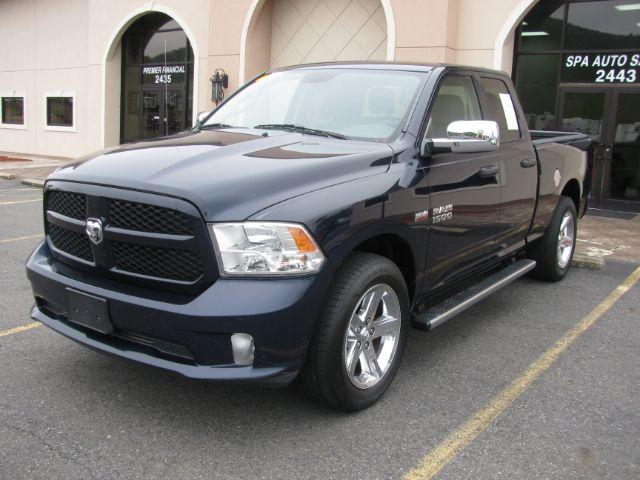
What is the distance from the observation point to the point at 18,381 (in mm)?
3684

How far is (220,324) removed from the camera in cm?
279

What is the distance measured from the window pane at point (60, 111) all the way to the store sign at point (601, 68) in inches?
653

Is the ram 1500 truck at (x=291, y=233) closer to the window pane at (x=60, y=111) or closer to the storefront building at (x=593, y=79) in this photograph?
the storefront building at (x=593, y=79)

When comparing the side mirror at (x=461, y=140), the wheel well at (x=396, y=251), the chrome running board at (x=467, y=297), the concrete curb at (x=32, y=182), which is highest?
the side mirror at (x=461, y=140)

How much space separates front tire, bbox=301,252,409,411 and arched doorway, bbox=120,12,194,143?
16069 mm

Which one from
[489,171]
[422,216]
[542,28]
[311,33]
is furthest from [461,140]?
[311,33]

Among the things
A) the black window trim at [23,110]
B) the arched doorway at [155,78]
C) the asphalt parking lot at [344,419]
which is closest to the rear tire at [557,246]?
the asphalt parking lot at [344,419]

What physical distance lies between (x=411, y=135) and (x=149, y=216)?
5.48ft

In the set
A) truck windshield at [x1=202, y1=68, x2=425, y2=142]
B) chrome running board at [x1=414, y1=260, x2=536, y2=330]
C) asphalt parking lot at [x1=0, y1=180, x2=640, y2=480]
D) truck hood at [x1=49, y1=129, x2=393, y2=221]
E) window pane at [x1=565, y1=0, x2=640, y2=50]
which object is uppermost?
window pane at [x1=565, y1=0, x2=640, y2=50]

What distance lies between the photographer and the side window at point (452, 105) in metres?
4.12

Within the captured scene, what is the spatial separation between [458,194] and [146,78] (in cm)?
1791

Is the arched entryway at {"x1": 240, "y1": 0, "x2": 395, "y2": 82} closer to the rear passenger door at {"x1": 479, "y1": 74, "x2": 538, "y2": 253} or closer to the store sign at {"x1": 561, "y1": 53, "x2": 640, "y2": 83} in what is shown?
the store sign at {"x1": 561, "y1": 53, "x2": 640, "y2": 83}

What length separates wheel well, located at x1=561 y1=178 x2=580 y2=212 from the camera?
6.48 m

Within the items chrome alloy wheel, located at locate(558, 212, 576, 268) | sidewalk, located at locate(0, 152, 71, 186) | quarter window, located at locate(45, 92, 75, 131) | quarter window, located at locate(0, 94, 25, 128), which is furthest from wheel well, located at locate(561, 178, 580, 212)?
quarter window, located at locate(0, 94, 25, 128)
